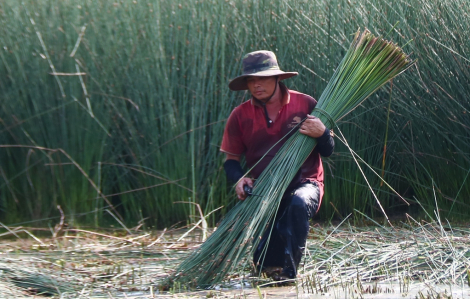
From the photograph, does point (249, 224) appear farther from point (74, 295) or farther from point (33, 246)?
point (33, 246)

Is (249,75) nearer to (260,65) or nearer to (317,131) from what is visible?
(260,65)

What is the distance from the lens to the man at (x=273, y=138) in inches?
146

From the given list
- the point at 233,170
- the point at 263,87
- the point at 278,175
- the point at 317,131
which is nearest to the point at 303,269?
the point at 278,175

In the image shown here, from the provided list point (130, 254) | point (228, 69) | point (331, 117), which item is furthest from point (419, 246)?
point (228, 69)

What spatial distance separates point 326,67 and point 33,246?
2811 mm

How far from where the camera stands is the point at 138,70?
5984 millimetres

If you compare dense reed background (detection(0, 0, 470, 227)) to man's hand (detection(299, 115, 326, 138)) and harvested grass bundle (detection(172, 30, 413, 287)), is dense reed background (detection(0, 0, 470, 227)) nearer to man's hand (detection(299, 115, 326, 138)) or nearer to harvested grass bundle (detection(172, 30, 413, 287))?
harvested grass bundle (detection(172, 30, 413, 287))

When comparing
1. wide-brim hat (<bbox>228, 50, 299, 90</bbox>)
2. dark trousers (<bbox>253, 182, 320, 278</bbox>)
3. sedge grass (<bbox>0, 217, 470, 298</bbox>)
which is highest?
wide-brim hat (<bbox>228, 50, 299, 90</bbox>)

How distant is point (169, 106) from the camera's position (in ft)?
19.2

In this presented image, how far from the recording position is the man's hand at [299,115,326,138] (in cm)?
368

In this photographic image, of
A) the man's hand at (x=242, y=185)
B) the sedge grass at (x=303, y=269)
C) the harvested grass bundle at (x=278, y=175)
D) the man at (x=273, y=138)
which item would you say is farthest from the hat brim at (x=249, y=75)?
the sedge grass at (x=303, y=269)

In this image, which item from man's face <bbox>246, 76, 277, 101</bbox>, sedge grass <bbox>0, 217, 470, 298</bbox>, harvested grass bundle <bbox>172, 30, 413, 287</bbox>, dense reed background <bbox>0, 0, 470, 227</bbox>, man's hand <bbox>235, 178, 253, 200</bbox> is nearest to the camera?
sedge grass <bbox>0, 217, 470, 298</bbox>

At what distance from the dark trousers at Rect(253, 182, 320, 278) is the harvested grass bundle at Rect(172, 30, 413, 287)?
9cm

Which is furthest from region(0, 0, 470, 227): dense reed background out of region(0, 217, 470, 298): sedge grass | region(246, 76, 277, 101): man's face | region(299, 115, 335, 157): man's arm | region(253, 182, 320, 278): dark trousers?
region(299, 115, 335, 157): man's arm
